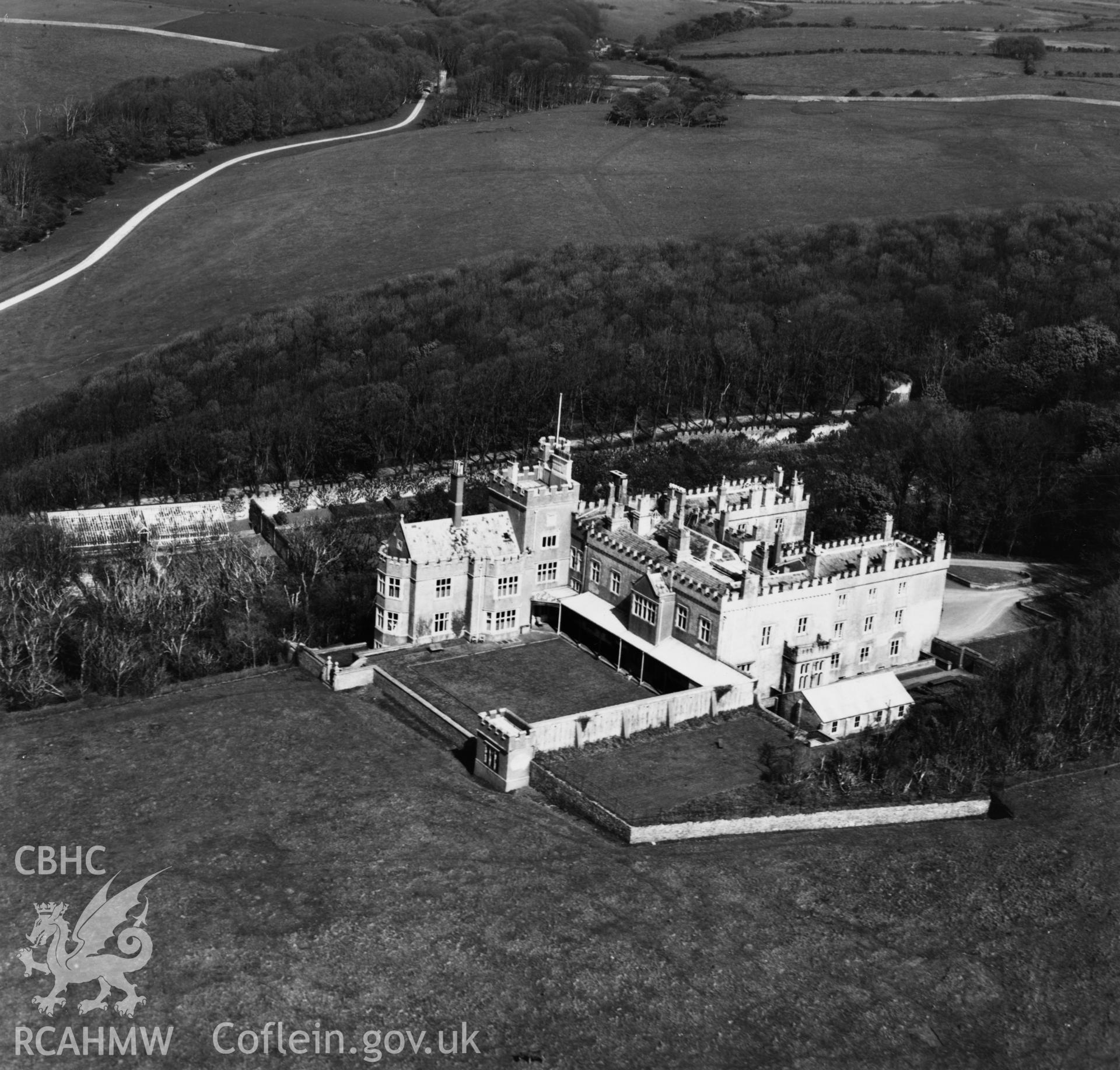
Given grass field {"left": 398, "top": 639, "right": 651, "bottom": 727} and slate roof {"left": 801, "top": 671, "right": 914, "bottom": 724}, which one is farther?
slate roof {"left": 801, "top": 671, "right": 914, "bottom": 724}

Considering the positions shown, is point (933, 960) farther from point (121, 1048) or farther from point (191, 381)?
point (191, 381)

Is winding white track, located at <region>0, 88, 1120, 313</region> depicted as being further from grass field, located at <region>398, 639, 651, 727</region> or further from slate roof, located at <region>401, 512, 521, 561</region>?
grass field, located at <region>398, 639, 651, 727</region>

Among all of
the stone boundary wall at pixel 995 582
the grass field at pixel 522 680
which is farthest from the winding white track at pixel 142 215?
the stone boundary wall at pixel 995 582

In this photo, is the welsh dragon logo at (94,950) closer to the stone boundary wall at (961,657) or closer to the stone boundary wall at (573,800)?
the stone boundary wall at (573,800)

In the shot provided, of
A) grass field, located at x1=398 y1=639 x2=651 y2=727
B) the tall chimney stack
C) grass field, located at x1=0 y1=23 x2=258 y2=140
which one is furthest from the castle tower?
grass field, located at x1=0 y1=23 x2=258 y2=140

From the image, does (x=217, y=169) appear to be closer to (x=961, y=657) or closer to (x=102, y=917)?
(x=961, y=657)
